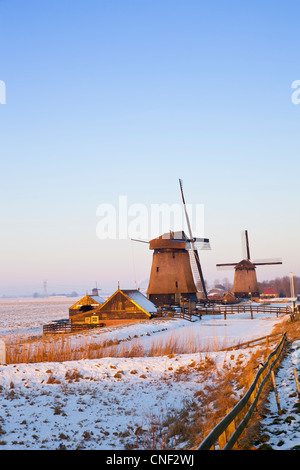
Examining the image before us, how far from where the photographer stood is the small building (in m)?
36.4

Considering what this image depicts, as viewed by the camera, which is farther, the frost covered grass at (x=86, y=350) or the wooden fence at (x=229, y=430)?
the frost covered grass at (x=86, y=350)

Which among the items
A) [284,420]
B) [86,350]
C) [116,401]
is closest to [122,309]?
[86,350]

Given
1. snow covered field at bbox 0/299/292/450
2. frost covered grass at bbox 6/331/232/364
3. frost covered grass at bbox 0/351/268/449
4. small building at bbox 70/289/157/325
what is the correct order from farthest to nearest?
small building at bbox 70/289/157/325 → frost covered grass at bbox 6/331/232/364 → snow covered field at bbox 0/299/292/450 → frost covered grass at bbox 0/351/268/449

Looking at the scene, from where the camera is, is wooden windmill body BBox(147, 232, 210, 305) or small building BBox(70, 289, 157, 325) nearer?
small building BBox(70, 289, 157, 325)

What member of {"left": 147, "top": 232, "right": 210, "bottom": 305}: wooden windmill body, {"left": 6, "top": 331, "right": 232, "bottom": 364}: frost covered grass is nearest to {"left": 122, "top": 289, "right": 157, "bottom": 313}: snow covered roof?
{"left": 147, "top": 232, "right": 210, "bottom": 305}: wooden windmill body

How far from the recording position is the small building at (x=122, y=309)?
36438mm

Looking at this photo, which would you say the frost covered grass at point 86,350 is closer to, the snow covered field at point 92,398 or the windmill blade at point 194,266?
the snow covered field at point 92,398

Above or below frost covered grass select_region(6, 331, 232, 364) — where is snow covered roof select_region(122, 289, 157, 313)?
above

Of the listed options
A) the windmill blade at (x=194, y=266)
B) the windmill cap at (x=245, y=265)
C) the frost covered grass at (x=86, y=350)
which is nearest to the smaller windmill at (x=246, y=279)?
the windmill cap at (x=245, y=265)

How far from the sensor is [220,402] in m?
9.66

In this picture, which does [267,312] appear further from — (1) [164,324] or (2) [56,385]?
(2) [56,385]

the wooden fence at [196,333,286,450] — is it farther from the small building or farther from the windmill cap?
the windmill cap
